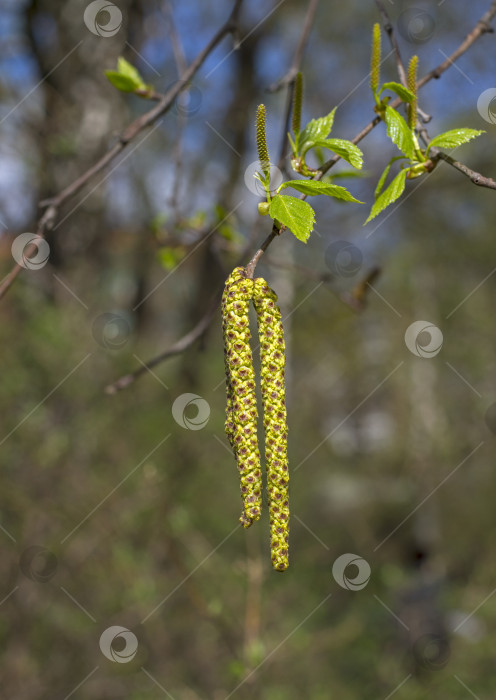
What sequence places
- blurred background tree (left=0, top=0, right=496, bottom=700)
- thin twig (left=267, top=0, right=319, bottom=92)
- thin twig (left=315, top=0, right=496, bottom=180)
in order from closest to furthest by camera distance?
thin twig (left=315, top=0, right=496, bottom=180) → thin twig (left=267, top=0, right=319, bottom=92) → blurred background tree (left=0, top=0, right=496, bottom=700)

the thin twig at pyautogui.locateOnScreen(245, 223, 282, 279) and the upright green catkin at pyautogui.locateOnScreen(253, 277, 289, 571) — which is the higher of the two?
the thin twig at pyautogui.locateOnScreen(245, 223, 282, 279)

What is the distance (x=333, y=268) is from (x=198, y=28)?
10.9 feet

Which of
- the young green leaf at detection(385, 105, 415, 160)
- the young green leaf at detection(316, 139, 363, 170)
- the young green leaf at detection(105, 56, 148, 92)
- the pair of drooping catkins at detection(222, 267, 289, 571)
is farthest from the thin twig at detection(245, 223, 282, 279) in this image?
the young green leaf at detection(105, 56, 148, 92)

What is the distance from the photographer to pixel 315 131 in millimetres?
975

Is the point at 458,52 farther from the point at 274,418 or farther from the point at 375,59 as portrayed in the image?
the point at 274,418

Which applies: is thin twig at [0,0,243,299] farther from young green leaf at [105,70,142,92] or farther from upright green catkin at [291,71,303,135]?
upright green catkin at [291,71,303,135]

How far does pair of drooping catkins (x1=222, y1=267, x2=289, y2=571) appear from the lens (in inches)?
29.7

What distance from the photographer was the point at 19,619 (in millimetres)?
3199

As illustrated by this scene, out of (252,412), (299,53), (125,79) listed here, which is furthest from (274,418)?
(299,53)

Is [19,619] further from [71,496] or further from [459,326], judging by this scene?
[459,326]

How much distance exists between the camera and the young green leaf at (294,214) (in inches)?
29.6

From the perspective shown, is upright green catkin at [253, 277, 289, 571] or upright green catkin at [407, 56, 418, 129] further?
upright green catkin at [407, 56, 418, 129]

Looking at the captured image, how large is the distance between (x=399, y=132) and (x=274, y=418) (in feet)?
1.53

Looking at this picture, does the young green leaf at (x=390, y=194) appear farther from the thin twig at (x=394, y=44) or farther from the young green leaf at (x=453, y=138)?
the thin twig at (x=394, y=44)
